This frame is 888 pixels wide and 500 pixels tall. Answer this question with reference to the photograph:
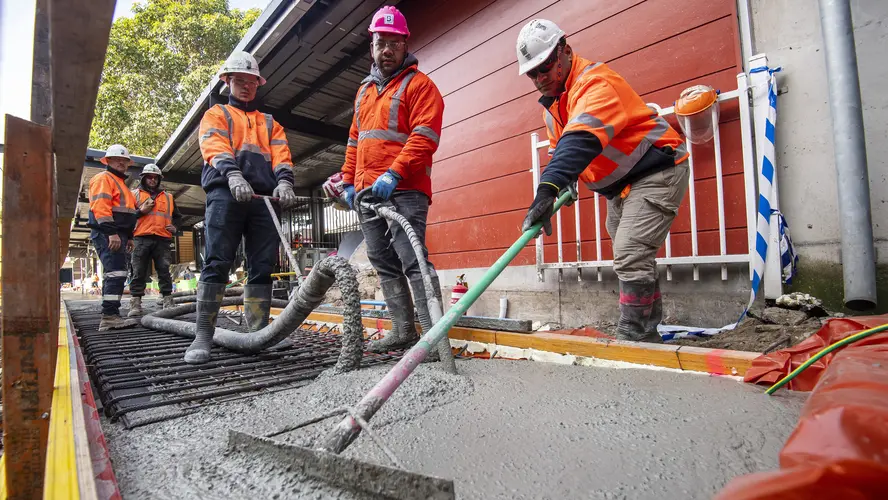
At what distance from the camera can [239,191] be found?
8.08ft

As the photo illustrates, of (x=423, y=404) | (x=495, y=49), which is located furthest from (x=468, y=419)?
(x=495, y=49)

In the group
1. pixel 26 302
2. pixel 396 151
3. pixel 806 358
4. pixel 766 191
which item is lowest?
pixel 806 358

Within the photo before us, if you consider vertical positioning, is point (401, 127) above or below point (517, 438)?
above

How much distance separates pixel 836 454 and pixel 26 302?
159 centimetres

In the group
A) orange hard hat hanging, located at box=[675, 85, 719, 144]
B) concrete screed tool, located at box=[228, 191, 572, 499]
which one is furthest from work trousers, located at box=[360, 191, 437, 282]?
orange hard hat hanging, located at box=[675, 85, 719, 144]

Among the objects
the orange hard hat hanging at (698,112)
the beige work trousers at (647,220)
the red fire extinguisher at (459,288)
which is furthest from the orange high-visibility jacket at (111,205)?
the orange hard hat hanging at (698,112)

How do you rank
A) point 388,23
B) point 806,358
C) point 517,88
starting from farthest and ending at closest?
1. point 517,88
2. point 388,23
3. point 806,358

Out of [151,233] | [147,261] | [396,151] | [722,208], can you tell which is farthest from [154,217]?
[722,208]

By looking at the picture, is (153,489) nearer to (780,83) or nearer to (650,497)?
(650,497)

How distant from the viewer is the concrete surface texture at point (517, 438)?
96 centimetres

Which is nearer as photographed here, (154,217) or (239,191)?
(239,191)

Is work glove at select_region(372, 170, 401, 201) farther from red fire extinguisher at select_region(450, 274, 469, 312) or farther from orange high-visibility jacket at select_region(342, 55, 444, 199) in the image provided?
red fire extinguisher at select_region(450, 274, 469, 312)

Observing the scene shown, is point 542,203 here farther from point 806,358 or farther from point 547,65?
point 806,358

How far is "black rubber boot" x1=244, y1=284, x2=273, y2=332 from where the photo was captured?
2939 mm
